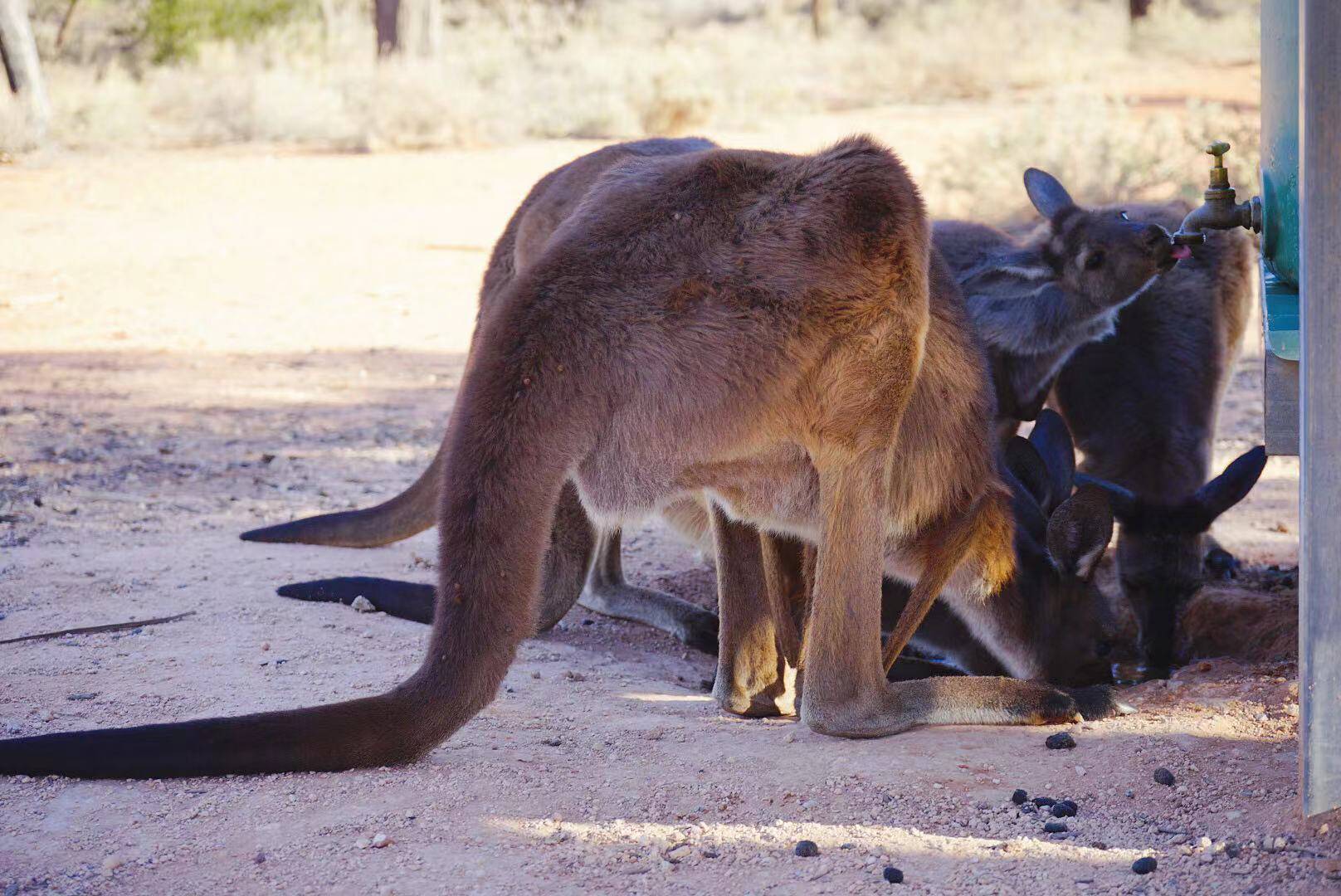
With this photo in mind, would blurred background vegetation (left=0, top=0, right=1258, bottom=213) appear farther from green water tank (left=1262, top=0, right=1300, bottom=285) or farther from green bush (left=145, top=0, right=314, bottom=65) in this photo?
green water tank (left=1262, top=0, right=1300, bottom=285)

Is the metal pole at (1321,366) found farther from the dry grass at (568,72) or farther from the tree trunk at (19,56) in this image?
the tree trunk at (19,56)

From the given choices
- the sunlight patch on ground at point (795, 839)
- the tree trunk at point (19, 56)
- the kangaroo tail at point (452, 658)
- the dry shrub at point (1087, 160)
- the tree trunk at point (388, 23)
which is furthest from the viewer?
the tree trunk at point (388, 23)

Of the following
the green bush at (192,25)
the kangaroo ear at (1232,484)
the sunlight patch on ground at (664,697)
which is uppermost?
the green bush at (192,25)

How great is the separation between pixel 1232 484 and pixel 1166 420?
0.87 metres

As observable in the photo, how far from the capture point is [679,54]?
742 inches

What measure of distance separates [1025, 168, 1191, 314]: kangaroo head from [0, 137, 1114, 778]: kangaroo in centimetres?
153

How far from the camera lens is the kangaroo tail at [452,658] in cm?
283

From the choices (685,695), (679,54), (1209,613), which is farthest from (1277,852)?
(679,54)

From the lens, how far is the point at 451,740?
3303 millimetres

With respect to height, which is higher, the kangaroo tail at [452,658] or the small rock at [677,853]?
the kangaroo tail at [452,658]

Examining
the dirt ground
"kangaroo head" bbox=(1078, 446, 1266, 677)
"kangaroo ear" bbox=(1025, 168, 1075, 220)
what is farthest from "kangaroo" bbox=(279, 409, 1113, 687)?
"kangaroo ear" bbox=(1025, 168, 1075, 220)

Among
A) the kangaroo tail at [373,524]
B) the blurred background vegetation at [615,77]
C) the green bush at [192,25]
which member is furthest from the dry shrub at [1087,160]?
the green bush at [192,25]

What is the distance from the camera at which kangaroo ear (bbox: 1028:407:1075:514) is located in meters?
4.29

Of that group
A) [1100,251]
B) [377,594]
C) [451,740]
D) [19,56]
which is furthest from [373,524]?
[19,56]
